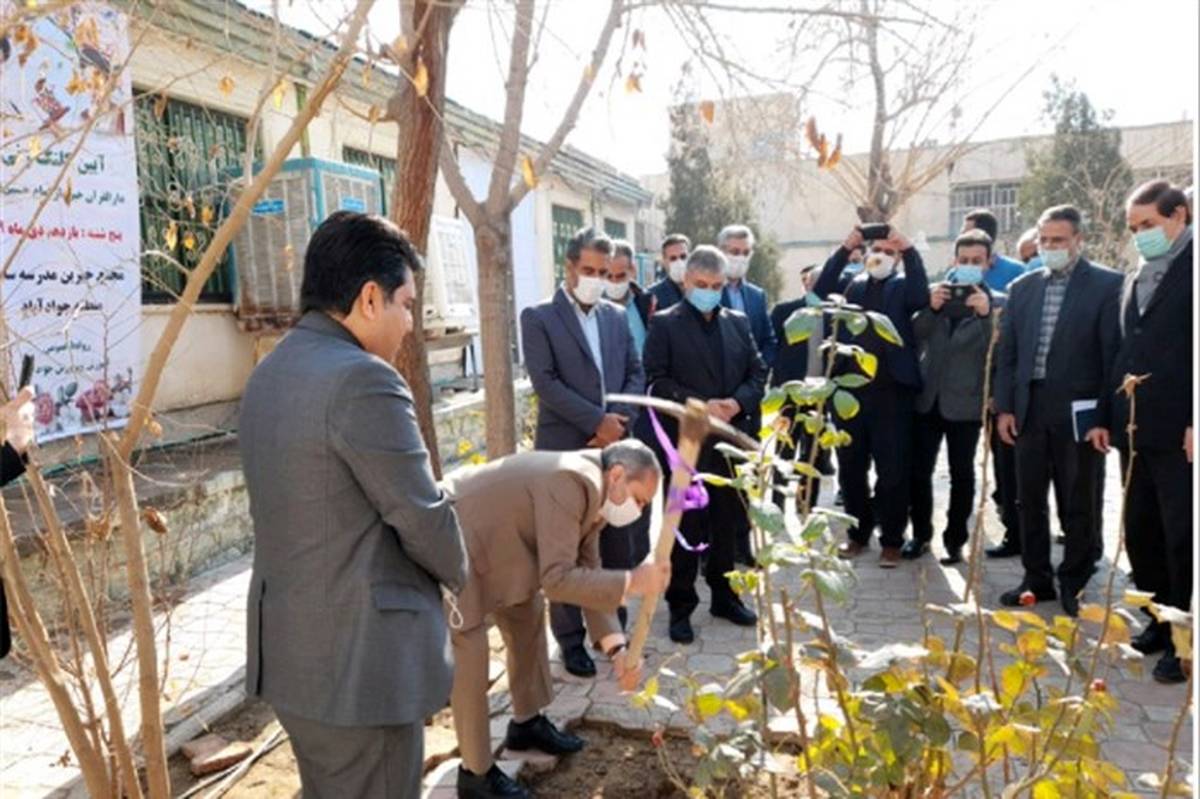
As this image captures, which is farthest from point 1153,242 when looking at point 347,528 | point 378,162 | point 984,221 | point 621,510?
point 378,162

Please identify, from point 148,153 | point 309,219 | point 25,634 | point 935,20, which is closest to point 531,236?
point 309,219

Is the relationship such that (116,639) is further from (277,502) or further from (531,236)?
(531,236)

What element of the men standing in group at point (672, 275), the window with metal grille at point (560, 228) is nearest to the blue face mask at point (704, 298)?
the men standing in group at point (672, 275)

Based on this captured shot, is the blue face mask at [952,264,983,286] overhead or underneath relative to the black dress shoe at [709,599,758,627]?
overhead

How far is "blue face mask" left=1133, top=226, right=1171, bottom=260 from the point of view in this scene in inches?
153

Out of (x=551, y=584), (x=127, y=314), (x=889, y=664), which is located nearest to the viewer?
(x=889, y=664)

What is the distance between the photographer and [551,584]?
8.98 ft

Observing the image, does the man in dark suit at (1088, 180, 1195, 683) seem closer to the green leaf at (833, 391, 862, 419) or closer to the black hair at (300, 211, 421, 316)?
the green leaf at (833, 391, 862, 419)

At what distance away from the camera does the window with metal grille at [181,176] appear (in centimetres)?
643

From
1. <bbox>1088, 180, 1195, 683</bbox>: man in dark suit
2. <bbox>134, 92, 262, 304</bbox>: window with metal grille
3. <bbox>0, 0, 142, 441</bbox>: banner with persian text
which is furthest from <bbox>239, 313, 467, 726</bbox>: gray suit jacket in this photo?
<bbox>134, 92, 262, 304</bbox>: window with metal grille

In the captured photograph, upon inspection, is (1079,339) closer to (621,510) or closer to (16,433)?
(621,510)

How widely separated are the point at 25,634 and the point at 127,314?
450cm

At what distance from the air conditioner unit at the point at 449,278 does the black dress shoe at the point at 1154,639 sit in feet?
23.5

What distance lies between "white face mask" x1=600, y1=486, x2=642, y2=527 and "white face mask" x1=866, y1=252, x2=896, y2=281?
3.03 metres
